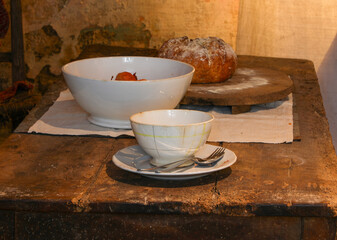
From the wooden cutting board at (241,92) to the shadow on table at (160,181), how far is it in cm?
43

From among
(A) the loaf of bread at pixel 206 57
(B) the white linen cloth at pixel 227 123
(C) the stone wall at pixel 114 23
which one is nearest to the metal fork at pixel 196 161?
(B) the white linen cloth at pixel 227 123

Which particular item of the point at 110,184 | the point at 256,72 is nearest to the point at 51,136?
the point at 110,184

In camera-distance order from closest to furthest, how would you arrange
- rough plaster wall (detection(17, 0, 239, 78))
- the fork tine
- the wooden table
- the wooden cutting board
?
1. the wooden table
2. the fork tine
3. the wooden cutting board
4. rough plaster wall (detection(17, 0, 239, 78))

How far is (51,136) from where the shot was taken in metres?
1.16

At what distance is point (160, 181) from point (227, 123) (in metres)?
0.45

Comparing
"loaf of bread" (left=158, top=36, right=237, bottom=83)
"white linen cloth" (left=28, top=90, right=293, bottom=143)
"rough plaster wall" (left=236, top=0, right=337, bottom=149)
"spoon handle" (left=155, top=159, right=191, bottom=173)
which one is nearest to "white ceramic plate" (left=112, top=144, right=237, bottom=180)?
"spoon handle" (left=155, top=159, right=191, bottom=173)

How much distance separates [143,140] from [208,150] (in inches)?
6.6

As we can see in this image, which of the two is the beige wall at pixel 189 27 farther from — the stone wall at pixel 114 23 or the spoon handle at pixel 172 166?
the spoon handle at pixel 172 166

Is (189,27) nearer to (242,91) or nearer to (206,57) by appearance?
(206,57)

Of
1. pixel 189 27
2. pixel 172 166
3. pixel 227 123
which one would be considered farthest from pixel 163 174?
pixel 189 27

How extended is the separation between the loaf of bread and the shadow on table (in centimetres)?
64

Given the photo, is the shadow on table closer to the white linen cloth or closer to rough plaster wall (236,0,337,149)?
the white linen cloth

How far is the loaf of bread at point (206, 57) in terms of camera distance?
1508 millimetres

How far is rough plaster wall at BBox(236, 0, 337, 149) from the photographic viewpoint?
2271mm
